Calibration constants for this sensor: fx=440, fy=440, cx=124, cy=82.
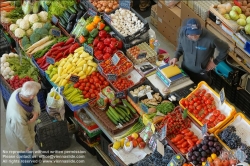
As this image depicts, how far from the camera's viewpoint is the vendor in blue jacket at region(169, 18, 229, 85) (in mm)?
5801

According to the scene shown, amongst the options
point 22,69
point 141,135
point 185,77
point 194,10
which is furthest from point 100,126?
point 194,10

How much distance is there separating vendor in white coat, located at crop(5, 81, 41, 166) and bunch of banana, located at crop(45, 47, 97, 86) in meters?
0.83

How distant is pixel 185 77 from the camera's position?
5.96 meters

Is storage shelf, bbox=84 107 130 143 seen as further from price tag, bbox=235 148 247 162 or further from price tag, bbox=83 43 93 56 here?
price tag, bbox=235 148 247 162

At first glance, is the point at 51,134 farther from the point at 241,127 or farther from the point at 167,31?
the point at 167,31

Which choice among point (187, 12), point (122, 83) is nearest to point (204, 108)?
point (122, 83)

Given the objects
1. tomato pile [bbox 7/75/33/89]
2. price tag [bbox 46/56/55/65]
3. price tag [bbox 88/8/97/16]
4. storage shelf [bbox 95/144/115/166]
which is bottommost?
storage shelf [bbox 95/144/115/166]

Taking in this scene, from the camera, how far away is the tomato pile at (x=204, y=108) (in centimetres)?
527

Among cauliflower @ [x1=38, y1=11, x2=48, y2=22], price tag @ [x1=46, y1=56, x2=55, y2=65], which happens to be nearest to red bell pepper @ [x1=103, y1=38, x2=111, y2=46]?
price tag @ [x1=46, y1=56, x2=55, y2=65]

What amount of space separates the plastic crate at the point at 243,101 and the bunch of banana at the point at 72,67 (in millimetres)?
2364

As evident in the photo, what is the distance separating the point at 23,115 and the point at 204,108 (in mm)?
2230

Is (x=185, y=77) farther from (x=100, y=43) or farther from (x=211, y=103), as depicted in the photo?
(x=100, y=43)

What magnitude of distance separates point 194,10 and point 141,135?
3016 millimetres

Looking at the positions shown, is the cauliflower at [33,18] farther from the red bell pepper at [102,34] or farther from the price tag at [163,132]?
the price tag at [163,132]
